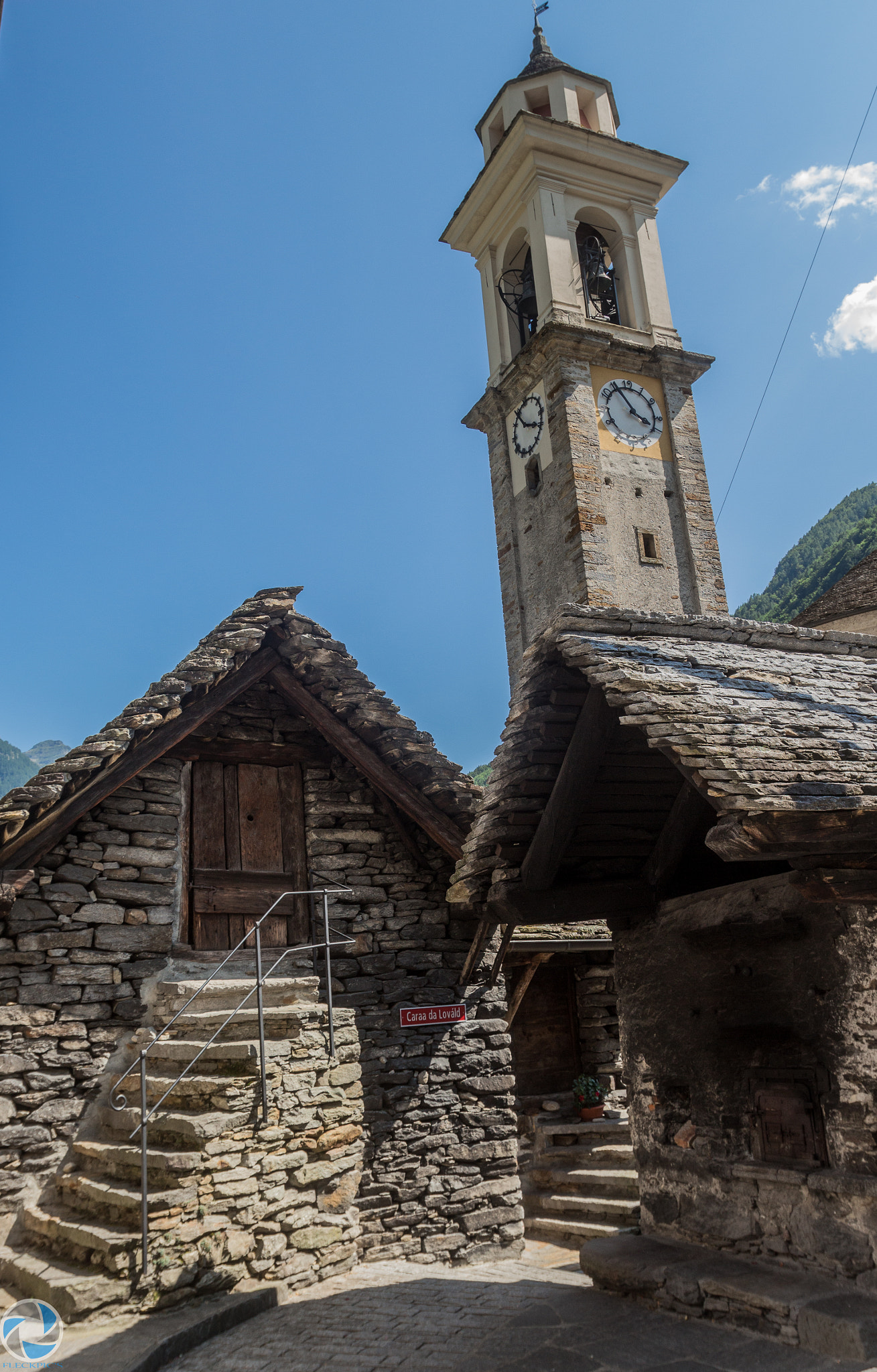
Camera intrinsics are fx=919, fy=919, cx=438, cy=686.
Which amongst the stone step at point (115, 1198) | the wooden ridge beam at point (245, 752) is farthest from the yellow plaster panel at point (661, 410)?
the stone step at point (115, 1198)

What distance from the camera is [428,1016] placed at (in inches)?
308

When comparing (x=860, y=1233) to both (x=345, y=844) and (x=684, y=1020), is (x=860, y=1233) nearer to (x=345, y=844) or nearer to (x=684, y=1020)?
(x=684, y=1020)

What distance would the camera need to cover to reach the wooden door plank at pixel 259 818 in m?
8.08

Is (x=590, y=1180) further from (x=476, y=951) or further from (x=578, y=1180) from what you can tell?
(x=476, y=951)

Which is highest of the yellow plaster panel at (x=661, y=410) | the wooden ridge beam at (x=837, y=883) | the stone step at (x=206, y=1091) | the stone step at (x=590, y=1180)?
the yellow plaster panel at (x=661, y=410)

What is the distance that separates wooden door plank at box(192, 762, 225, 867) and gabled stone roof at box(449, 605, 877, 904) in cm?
269

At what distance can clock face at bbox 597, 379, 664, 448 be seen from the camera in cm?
1984

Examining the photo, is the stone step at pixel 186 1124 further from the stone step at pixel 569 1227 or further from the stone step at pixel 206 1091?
the stone step at pixel 569 1227

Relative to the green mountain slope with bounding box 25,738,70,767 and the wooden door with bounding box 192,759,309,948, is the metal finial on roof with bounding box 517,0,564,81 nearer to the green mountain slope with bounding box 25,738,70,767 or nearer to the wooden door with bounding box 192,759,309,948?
the wooden door with bounding box 192,759,309,948

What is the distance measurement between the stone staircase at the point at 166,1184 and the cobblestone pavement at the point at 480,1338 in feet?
1.78

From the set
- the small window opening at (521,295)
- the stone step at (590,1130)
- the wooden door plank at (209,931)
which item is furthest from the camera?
the small window opening at (521,295)

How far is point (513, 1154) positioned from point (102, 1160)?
11.4 feet

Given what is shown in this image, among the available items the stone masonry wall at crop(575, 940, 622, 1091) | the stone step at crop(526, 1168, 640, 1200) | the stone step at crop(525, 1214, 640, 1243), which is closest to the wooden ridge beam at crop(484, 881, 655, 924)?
the stone step at crop(525, 1214, 640, 1243)

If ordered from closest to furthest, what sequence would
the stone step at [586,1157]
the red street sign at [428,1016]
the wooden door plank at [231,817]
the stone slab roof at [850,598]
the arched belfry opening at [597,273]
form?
the red street sign at [428,1016] → the wooden door plank at [231,817] → the stone step at [586,1157] → the stone slab roof at [850,598] → the arched belfry opening at [597,273]
